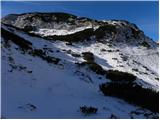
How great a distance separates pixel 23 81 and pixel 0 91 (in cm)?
207

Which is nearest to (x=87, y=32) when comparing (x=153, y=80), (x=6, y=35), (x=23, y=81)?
(x=153, y=80)

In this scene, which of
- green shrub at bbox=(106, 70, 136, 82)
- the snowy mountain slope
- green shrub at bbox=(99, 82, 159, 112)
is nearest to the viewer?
the snowy mountain slope

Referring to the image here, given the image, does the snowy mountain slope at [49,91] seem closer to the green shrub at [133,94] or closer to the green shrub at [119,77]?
the green shrub at [133,94]

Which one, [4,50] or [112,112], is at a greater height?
[4,50]

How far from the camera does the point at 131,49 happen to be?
4312 centimetres

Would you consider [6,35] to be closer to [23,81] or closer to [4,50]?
[4,50]

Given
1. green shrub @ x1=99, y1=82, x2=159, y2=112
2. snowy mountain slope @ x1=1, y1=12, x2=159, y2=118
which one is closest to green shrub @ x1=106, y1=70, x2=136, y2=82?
snowy mountain slope @ x1=1, y1=12, x2=159, y2=118

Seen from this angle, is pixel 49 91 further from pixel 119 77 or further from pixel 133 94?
pixel 119 77

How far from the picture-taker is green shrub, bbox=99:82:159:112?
14637 millimetres

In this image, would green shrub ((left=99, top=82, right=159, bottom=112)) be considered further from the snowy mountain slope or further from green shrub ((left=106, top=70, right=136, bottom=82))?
green shrub ((left=106, top=70, right=136, bottom=82))

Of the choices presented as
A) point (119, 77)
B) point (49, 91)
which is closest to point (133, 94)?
point (49, 91)

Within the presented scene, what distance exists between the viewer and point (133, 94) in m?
15.2

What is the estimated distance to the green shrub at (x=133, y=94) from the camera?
14637 mm

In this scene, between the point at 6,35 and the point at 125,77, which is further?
the point at 6,35
